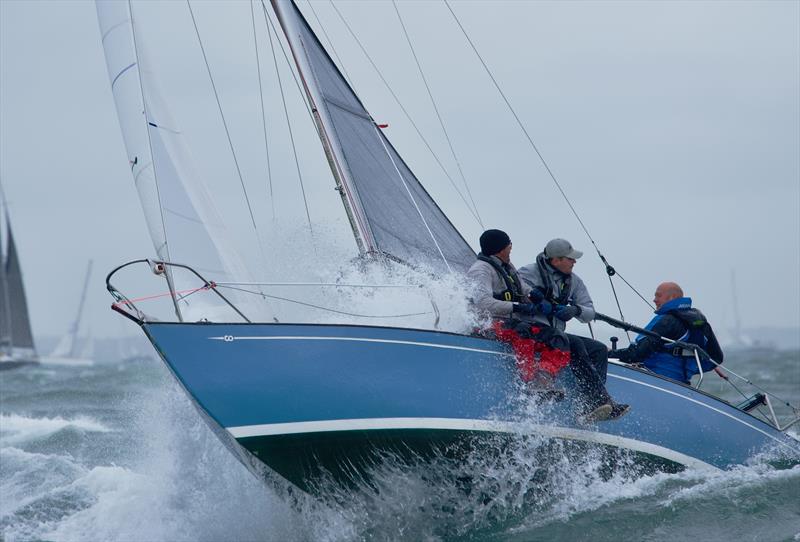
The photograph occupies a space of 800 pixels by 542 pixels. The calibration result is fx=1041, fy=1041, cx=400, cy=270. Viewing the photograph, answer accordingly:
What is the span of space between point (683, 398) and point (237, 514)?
10.2 feet

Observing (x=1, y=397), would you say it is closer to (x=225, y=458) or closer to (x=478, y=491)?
(x=225, y=458)

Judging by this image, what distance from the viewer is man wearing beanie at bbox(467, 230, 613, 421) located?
614 centimetres

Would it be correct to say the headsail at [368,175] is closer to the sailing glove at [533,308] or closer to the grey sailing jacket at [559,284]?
the grey sailing jacket at [559,284]

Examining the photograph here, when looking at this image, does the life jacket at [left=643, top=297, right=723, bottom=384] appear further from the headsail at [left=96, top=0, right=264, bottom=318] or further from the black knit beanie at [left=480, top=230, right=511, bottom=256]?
the headsail at [left=96, top=0, right=264, bottom=318]

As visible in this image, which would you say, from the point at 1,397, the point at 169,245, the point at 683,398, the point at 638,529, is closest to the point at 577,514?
the point at 638,529

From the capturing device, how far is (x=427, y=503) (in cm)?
593

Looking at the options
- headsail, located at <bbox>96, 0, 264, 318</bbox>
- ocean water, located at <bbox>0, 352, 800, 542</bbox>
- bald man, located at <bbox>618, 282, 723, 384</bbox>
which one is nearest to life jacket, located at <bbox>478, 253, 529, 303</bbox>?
ocean water, located at <bbox>0, 352, 800, 542</bbox>

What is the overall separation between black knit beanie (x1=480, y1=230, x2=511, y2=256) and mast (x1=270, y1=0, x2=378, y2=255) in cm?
94

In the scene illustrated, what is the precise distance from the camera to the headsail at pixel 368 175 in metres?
7.28

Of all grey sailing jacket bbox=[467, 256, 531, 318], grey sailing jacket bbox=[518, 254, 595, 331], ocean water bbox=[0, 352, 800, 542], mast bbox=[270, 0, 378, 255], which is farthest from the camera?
mast bbox=[270, 0, 378, 255]

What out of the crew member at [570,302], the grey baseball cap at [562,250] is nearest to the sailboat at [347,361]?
the crew member at [570,302]

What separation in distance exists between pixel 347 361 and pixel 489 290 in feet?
3.58

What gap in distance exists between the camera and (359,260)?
7102 millimetres

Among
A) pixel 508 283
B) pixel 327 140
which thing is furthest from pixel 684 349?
pixel 327 140
